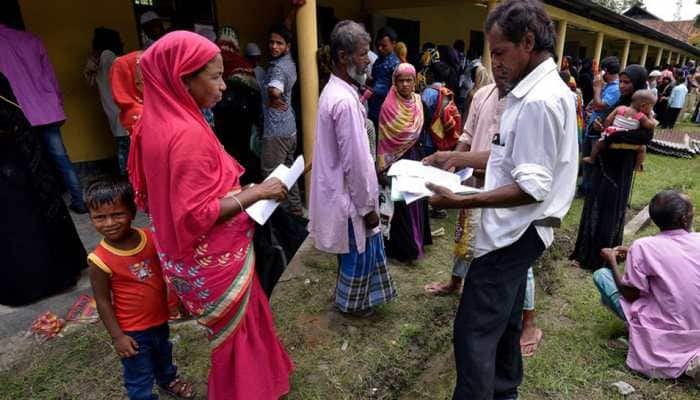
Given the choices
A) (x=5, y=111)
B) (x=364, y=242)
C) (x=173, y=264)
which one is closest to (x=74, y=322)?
(x=5, y=111)

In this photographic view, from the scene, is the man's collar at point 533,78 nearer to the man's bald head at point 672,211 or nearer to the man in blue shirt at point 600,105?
the man's bald head at point 672,211

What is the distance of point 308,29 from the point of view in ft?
12.9

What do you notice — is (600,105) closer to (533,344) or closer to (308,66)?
(308,66)

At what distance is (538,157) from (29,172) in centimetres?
300

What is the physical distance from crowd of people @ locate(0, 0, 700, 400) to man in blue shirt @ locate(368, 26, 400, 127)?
0.59 metres

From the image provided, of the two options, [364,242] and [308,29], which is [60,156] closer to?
[308,29]

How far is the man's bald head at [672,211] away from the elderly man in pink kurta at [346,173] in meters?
1.61

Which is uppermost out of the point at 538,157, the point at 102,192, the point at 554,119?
the point at 554,119

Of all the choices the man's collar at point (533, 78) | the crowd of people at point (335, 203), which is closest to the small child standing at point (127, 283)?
the crowd of people at point (335, 203)

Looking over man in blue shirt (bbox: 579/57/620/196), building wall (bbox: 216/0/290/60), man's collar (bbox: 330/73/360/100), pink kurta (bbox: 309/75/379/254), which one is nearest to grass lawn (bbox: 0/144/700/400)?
pink kurta (bbox: 309/75/379/254)

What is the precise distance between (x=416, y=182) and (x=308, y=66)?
8.82 feet

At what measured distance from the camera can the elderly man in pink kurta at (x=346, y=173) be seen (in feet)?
7.64

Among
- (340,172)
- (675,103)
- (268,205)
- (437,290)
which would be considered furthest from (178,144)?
(675,103)

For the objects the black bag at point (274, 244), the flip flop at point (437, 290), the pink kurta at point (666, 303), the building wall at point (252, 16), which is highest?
Result: the building wall at point (252, 16)
